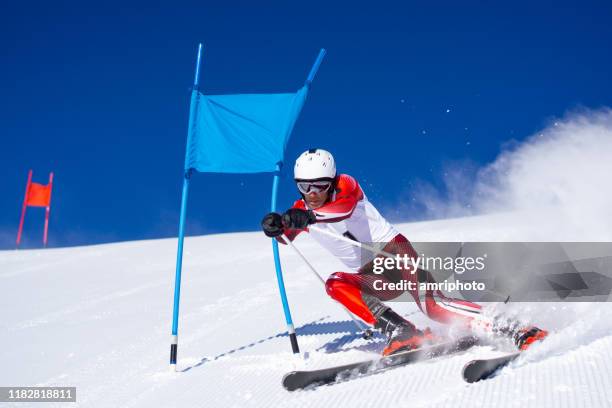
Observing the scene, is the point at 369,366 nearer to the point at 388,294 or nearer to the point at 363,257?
the point at 388,294

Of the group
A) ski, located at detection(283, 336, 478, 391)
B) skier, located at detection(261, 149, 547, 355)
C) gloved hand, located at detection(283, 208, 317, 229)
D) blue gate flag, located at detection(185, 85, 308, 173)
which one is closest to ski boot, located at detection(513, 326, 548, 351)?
skier, located at detection(261, 149, 547, 355)

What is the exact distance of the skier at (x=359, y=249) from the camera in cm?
356

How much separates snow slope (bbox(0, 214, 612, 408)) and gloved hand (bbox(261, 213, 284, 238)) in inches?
37.3

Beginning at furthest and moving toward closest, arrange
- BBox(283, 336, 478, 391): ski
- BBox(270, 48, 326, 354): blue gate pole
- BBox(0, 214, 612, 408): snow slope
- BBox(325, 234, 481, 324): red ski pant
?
1. BBox(270, 48, 326, 354): blue gate pole
2. BBox(325, 234, 481, 324): red ski pant
3. BBox(283, 336, 478, 391): ski
4. BBox(0, 214, 612, 408): snow slope

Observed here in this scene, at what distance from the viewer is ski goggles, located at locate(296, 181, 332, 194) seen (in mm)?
3725

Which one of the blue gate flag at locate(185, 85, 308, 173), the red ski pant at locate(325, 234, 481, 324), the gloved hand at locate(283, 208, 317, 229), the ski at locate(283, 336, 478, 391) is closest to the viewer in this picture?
the ski at locate(283, 336, 478, 391)

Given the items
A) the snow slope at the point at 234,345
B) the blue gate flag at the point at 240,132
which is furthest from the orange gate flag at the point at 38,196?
the blue gate flag at the point at 240,132

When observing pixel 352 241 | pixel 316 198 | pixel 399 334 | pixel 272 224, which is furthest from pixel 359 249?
pixel 272 224

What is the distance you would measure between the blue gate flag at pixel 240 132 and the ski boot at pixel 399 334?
1.56 metres

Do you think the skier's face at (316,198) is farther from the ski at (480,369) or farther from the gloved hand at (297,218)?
the ski at (480,369)

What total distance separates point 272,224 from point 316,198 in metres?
0.42

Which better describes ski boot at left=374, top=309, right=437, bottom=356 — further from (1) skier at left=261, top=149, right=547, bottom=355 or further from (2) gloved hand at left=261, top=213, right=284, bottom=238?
(2) gloved hand at left=261, top=213, right=284, bottom=238

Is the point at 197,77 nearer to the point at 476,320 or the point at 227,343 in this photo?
the point at 227,343

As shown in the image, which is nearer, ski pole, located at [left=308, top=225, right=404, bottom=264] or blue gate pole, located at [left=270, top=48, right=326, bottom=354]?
ski pole, located at [left=308, top=225, right=404, bottom=264]
